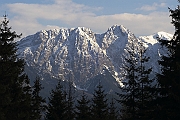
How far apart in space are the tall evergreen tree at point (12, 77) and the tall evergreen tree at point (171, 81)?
11272 millimetres

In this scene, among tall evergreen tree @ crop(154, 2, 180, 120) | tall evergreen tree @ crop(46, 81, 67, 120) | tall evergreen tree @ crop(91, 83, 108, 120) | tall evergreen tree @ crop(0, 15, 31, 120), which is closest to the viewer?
tall evergreen tree @ crop(154, 2, 180, 120)

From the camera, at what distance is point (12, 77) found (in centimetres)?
2556

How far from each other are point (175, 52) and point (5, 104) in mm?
12535

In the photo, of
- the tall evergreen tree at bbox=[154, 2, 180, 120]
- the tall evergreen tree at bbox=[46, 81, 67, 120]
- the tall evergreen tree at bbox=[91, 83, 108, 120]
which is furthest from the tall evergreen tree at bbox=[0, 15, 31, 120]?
the tall evergreen tree at bbox=[91, 83, 108, 120]

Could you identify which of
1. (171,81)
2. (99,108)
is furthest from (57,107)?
(171,81)

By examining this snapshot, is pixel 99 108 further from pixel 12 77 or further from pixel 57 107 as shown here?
pixel 12 77

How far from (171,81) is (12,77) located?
1217cm

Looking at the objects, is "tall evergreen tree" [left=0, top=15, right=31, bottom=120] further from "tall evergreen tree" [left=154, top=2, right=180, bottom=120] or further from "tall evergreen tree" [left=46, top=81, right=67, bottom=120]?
"tall evergreen tree" [left=46, top=81, right=67, bottom=120]

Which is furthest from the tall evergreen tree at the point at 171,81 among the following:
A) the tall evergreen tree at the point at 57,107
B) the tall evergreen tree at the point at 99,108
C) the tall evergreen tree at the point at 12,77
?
the tall evergreen tree at the point at 99,108

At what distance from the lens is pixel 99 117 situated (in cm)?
5134

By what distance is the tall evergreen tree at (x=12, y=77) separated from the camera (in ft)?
83.1

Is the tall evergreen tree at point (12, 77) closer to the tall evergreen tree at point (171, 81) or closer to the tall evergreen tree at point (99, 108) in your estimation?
the tall evergreen tree at point (171, 81)

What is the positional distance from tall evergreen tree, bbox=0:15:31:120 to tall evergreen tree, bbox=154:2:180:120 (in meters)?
11.3

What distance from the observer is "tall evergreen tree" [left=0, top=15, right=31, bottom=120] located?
83.1ft
